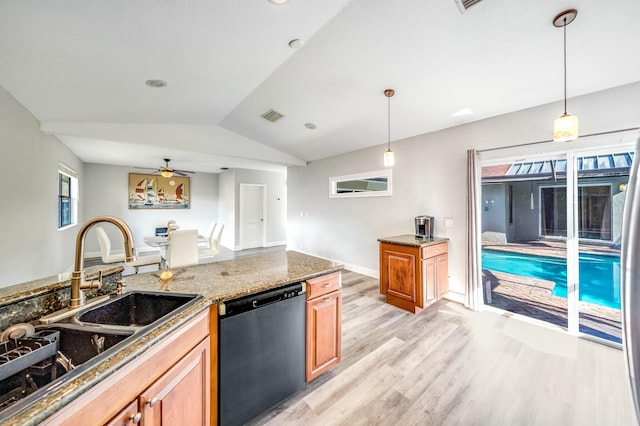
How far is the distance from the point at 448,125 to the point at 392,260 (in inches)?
80.2

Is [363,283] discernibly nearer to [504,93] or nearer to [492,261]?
[492,261]

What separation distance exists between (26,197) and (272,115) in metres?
3.20

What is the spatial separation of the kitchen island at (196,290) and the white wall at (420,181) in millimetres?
2406

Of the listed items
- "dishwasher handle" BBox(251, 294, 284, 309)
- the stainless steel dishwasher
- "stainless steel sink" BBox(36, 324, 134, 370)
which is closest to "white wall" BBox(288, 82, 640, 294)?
the stainless steel dishwasher

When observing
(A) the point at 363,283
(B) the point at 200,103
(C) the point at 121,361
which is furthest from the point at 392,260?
(B) the point at 200,103

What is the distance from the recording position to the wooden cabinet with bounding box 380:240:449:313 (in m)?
3.07

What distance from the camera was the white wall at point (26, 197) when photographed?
2.58 metres

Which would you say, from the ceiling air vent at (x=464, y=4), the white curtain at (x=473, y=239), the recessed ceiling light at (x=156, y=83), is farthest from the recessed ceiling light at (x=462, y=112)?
the recessed ceiling light at (x=156, y=83)

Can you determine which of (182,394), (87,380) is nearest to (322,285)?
(182,394)

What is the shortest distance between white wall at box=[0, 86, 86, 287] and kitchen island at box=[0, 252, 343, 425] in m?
2.29

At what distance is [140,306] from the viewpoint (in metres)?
1.37

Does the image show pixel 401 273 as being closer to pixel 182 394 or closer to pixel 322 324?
pixel 322 324

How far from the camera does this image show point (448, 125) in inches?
138

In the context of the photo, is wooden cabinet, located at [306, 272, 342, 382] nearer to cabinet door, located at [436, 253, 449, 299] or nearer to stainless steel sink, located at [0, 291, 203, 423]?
stainless steel sink, located at [0, 291, 203, 423]
